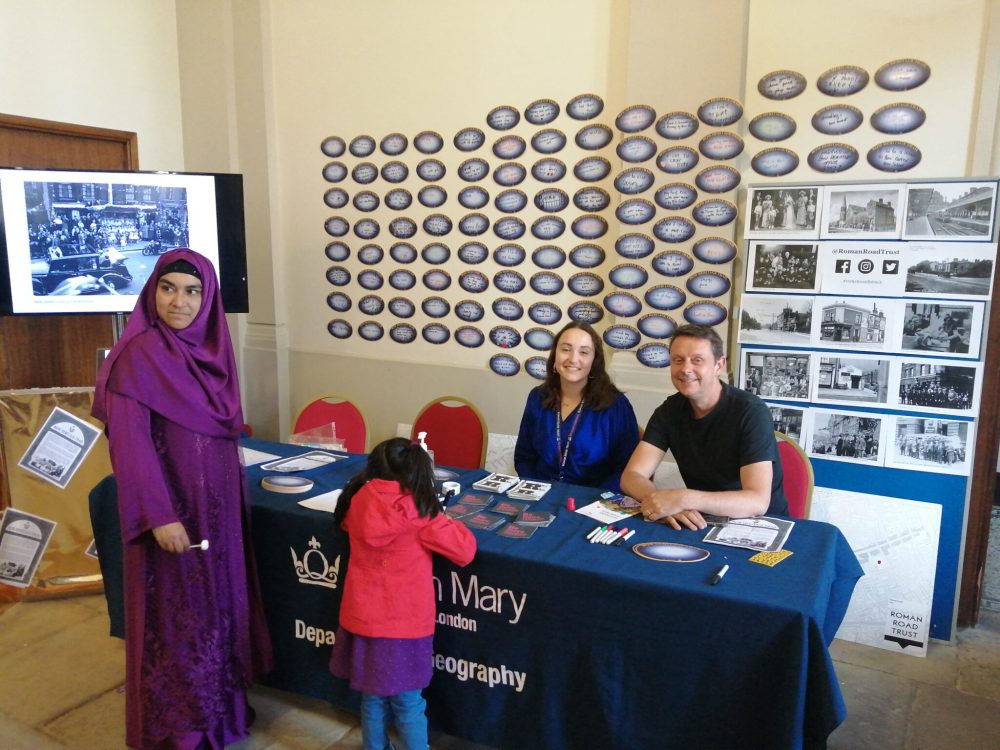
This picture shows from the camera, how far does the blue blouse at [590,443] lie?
270 cm

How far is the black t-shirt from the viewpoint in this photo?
2.21m

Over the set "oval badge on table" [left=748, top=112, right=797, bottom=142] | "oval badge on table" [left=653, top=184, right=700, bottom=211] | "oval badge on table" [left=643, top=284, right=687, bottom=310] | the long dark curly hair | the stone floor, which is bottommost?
the stone floor

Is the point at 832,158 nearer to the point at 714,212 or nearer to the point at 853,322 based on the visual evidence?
the point at 714,212

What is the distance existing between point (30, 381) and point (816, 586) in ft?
12.9

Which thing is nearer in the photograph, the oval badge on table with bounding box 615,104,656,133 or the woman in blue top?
the woman in blue top

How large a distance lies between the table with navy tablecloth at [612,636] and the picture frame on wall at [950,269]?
128cm

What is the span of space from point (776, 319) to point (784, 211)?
0.46 m

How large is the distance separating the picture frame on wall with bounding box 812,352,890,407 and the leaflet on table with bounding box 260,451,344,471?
2039 mm

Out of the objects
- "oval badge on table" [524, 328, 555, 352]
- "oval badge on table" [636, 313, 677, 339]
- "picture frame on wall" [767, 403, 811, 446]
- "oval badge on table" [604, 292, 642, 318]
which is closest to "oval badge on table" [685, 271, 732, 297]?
"oval badge on table" [636, 313, 677, 339]

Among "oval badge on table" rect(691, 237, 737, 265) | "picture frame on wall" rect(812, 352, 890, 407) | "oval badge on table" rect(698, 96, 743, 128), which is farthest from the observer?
"oval badge on table" rect(691, 237, 737, 265)

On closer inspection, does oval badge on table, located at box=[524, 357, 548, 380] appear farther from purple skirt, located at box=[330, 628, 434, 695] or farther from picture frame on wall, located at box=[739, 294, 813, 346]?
purple skirt, located at box=[330, 628, 434, 695]

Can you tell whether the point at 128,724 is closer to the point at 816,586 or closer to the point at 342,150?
the point at 816,586

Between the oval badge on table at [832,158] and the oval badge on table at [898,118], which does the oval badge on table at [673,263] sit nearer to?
the oval badge on table at [832,158]

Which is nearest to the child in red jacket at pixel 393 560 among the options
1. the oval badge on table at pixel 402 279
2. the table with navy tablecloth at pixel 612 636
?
the table with navy tablecloth at pixel 612 636
